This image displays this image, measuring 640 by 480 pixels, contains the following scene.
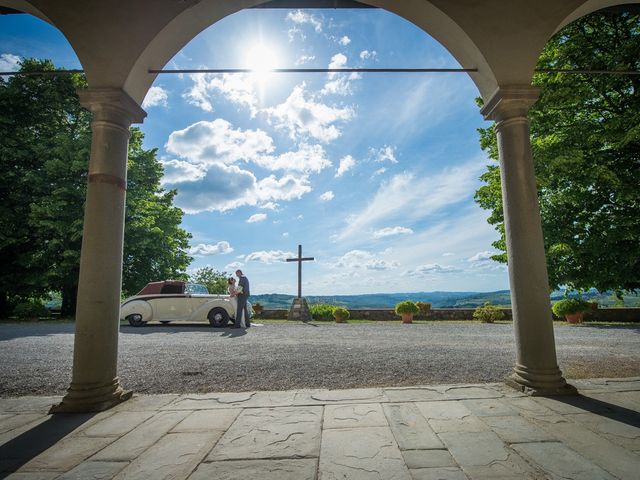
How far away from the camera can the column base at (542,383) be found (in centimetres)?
330

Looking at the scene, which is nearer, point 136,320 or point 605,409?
point 605,409

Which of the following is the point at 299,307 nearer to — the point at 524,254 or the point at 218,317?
the point at 218,317

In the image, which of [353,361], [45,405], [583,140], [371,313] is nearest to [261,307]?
[371,313]

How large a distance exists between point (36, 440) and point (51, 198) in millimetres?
15726

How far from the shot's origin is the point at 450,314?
1612 cm

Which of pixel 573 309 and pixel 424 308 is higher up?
pixel 573 309

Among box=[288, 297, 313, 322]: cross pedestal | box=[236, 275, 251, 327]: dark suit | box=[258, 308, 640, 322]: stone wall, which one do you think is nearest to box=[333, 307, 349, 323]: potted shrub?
box=[288, 297, 313, 322]: cross pedestal

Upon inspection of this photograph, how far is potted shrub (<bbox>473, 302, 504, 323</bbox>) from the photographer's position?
46.9ft

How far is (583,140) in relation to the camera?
10.2 meters

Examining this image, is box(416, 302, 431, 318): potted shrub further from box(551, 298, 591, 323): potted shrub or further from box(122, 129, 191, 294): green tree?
box(122, 129, 191, 294): green tree

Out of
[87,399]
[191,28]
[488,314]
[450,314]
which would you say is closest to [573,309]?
[488,314]

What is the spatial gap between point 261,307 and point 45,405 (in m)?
13.8

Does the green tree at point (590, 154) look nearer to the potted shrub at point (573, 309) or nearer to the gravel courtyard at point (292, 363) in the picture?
the potted shrub at point (573, 309)

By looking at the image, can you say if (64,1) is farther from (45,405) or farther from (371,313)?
(371,313)
